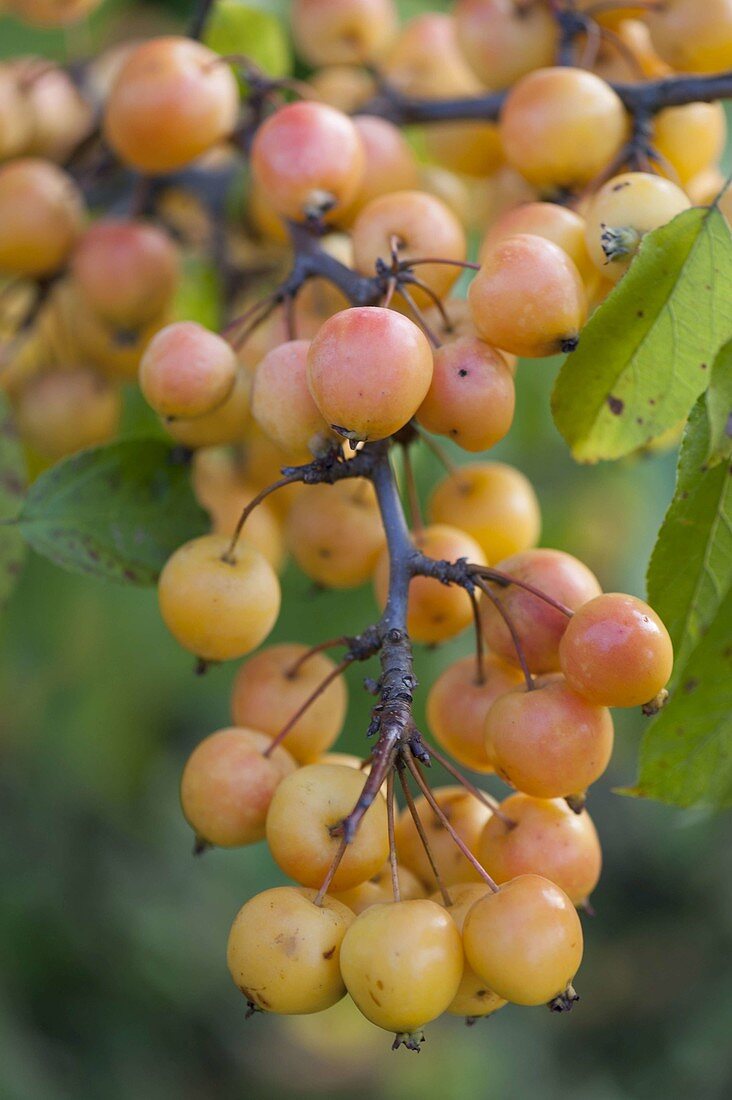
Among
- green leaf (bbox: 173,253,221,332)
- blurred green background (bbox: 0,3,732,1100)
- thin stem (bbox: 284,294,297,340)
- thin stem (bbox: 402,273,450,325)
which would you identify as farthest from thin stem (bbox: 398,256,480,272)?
blurred green background (bbox: 0,3,732,1100)

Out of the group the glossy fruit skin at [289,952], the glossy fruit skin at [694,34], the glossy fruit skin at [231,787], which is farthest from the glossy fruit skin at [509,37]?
the glossy fruit skin at [289,952]

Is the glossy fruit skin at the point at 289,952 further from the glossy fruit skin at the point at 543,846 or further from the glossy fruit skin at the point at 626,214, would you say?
the glossy fruit skin at the point at 626,214

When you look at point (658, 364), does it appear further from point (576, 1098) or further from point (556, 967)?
point (576, 1098)

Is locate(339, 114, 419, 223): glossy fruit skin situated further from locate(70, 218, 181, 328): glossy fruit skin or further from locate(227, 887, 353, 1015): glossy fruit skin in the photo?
locate(227, 887, 353, 1015): glossy fruit skin

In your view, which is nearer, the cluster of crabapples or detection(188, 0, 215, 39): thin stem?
the cluster of crabapples

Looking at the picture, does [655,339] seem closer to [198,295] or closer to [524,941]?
[524,941]
